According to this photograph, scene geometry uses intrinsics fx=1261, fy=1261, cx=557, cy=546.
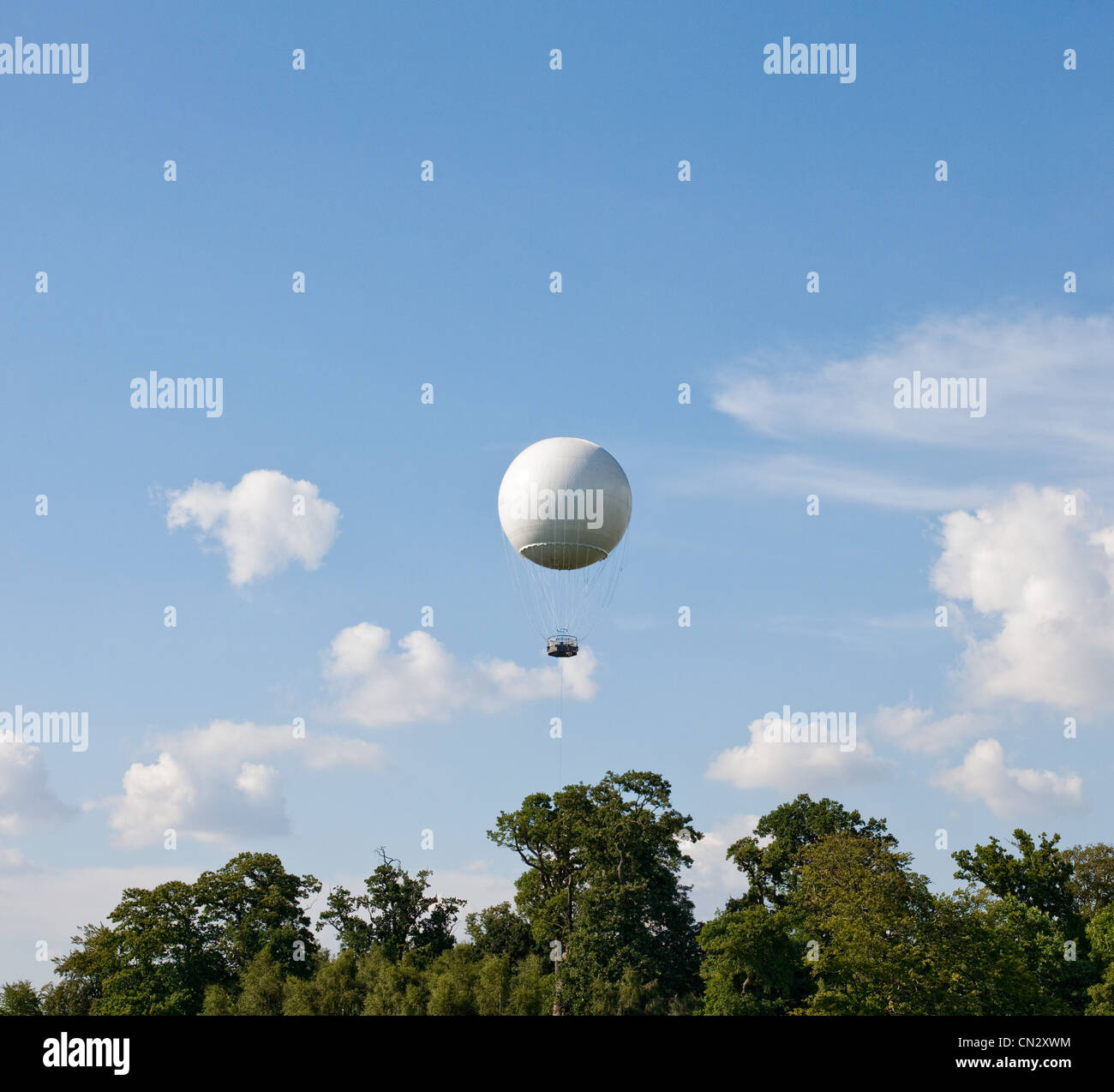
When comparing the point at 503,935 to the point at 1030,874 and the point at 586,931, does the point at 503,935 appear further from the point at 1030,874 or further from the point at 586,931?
the point at 1030,874

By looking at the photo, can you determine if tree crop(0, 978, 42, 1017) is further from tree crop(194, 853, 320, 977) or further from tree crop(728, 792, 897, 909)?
tree crop(728, 792, 897, 909)

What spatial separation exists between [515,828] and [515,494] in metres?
38.2

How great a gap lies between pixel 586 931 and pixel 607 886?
2.95 metres

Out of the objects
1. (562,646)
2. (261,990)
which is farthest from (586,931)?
(562,646)

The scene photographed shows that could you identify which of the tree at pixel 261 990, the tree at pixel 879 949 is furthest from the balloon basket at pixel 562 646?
the tree at pixel 261 990

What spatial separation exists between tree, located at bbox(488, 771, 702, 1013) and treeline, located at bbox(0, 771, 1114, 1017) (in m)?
0.12

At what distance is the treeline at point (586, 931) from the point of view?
6975 centimetres

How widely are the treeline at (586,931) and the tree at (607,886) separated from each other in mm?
123

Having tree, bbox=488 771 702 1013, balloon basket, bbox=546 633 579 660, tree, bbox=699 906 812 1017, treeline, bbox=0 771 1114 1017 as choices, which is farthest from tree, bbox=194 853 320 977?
balloon basket, bbox=546 633 579 660
